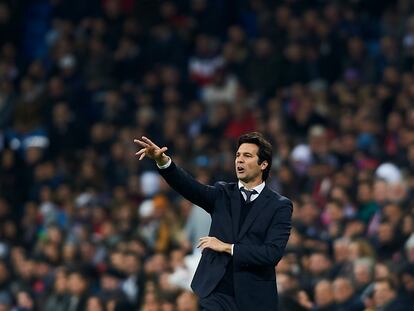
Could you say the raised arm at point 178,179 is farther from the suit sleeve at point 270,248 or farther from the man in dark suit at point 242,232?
the suit sleeve at point 270,248

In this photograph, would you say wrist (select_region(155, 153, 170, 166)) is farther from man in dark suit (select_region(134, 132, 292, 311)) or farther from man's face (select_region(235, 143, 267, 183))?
man's face (select_region(235, 143, 267, 183))

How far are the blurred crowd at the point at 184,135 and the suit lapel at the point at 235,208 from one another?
11.3ft

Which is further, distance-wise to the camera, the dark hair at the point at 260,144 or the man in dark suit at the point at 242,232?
the dark hair at the point at 260,144

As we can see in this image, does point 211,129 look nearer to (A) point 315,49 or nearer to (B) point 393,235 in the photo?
(A) point 315,49

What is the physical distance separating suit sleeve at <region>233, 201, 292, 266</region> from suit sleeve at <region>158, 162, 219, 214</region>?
36cm

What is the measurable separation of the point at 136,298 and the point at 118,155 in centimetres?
370

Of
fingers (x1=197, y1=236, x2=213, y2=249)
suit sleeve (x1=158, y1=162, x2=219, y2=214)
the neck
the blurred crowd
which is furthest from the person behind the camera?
the blurred crowd

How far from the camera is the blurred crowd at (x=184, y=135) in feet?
43.1

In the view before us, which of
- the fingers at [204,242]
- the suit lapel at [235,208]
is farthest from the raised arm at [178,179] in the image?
the fingers at [204,242]

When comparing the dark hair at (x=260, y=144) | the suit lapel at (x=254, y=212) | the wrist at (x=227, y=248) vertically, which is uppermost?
the dark hair at (x=260, y=144)

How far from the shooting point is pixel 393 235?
12.2 meters

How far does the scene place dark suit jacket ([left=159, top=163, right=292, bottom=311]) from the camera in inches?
300

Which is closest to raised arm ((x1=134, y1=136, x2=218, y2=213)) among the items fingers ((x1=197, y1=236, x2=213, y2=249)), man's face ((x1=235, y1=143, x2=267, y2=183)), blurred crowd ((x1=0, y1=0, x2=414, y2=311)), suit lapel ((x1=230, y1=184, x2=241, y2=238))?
suit lapel ((x1=230, y1=184, x2=241, y2=238))

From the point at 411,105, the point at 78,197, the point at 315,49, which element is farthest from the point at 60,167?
the point at 411,105
